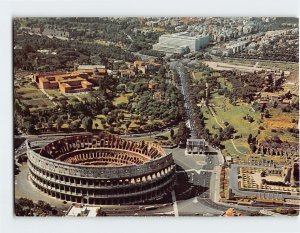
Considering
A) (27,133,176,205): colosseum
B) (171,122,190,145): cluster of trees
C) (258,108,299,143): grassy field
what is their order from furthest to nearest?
(171,122,190,145): cluster of trees, (258,108,299,143): grassy field, (27,133,176,205): colosseum

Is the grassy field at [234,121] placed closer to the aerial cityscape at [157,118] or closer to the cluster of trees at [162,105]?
the aerial cityscape at [157,118]

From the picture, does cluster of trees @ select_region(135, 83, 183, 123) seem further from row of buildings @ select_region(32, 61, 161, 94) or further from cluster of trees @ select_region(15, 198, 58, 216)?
cluster of trees @ select_region(15, 198, 58, 216)

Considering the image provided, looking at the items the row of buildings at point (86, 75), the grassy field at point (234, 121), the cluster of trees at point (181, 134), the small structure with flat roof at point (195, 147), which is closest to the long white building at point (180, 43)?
the row of buildings at point (86, 75)

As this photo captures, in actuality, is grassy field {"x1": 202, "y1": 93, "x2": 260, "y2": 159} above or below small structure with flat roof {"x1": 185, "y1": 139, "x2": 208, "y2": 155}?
above

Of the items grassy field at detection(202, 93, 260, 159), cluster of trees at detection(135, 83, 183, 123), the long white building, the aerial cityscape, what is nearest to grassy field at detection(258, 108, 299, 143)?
the aerial cityscape
